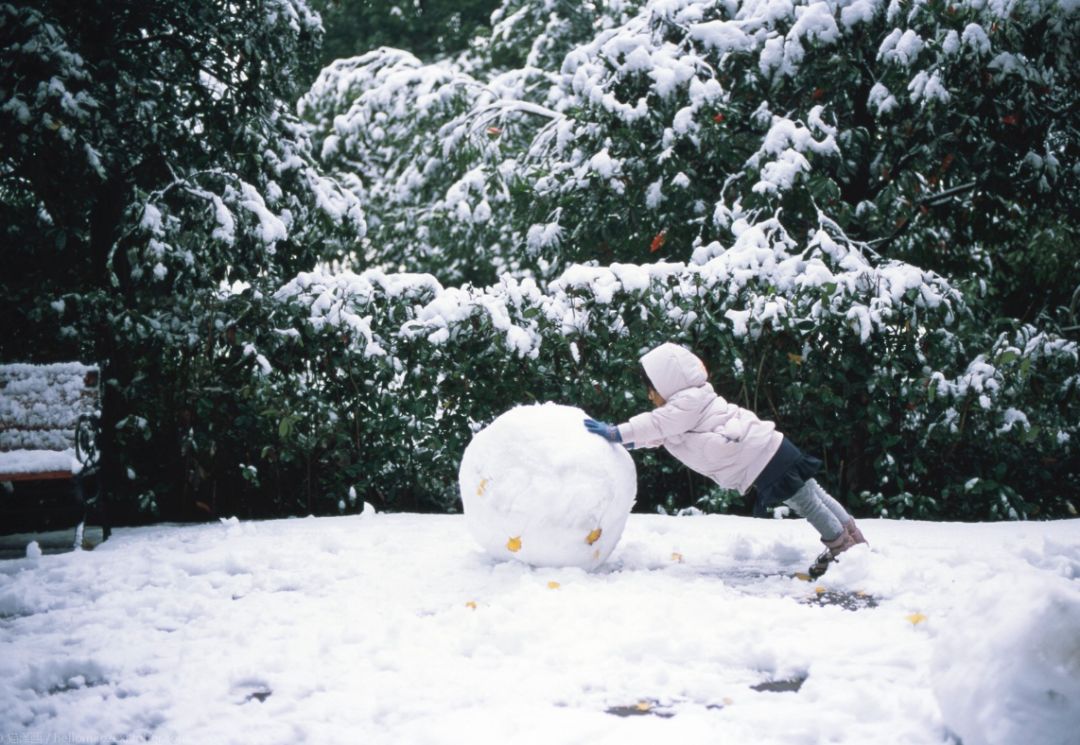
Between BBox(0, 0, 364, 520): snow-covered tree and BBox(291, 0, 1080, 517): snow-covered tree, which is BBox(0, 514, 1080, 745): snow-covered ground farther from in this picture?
BBox(0, 0, 364, 520): snow-covered tree

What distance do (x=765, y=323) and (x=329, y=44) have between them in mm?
13428

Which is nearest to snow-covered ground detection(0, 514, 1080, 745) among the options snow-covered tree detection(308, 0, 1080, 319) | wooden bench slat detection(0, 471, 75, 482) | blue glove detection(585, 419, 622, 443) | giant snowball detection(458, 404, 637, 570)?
giant snowball detection(458, 404, 637, 570)

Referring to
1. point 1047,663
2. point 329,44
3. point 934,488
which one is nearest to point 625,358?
point 934,488

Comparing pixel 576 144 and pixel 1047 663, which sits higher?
pixel 576 144

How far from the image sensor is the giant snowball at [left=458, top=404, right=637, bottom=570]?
13.3 feet

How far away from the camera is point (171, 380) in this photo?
19.9 ft

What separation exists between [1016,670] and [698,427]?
2.40 metres

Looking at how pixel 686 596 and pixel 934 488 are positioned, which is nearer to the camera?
pixel 686 596

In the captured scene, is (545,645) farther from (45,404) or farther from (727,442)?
(45,404)

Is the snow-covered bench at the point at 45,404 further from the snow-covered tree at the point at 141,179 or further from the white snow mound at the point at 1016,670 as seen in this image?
the white snow mound at the point at 1016,670

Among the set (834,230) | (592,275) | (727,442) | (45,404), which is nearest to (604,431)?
(727,442)

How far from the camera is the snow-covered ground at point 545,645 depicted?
7.69 feet

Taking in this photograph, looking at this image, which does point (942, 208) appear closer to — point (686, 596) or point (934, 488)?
point (934, 488)

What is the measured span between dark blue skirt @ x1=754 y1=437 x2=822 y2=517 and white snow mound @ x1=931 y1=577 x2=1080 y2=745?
1.98 metres
